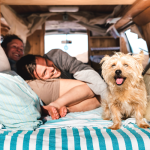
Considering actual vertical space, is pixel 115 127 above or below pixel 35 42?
below

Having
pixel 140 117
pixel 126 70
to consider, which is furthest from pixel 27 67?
pixel 140 117

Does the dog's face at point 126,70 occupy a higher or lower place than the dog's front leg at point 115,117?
higher

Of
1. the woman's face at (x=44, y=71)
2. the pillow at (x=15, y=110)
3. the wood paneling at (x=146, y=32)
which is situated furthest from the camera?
the wood paneling at (x=146, y=32)

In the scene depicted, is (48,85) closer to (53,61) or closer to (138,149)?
(53,61)

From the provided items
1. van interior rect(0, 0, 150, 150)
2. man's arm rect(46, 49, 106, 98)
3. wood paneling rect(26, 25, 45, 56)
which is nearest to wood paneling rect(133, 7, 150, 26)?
van interior rect(0, 0, 150, 150)

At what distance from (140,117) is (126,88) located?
23cm

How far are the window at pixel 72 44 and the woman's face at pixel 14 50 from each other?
7.32 feet

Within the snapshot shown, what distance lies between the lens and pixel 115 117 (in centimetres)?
123

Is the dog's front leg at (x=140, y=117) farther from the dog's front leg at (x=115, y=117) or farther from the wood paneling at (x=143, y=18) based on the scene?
the wood paneling at (x=143, y=18)

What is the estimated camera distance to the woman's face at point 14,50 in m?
2.44

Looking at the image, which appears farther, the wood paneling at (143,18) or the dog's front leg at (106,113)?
the wood paneling at (143,18)

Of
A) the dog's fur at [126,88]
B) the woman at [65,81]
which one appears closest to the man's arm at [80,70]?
the woman at [65,81]

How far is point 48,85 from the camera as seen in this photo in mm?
1615

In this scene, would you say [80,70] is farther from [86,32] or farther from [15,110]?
[86,32]
